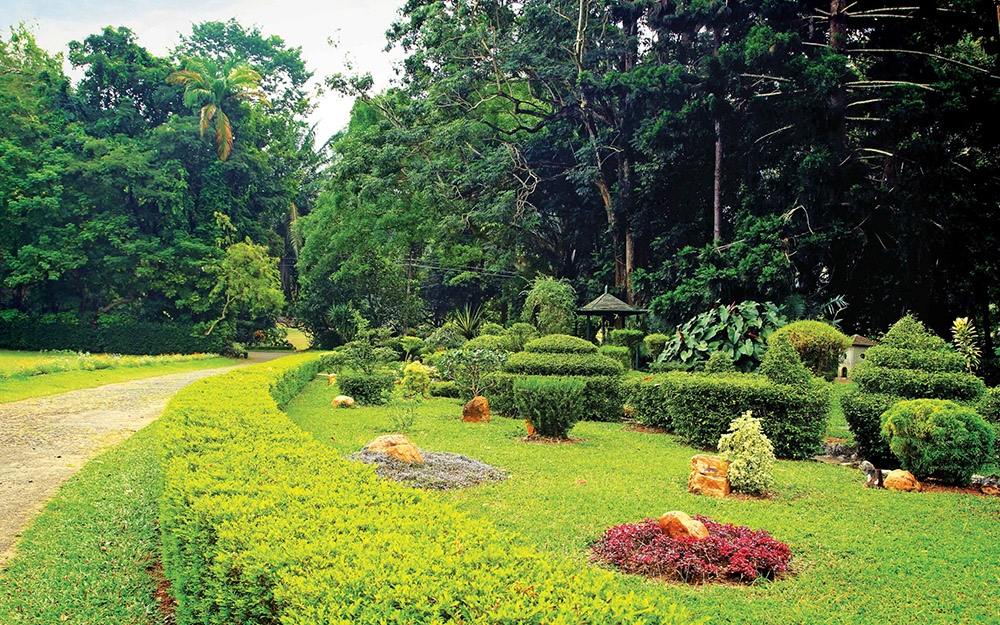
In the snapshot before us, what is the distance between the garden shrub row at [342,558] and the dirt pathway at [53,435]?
2.38 m

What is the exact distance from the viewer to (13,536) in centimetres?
500

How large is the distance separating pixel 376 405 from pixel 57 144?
26624 millimetres

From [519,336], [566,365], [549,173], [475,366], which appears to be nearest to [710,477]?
[566,365]

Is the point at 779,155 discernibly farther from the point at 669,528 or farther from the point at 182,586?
the point at 182,586

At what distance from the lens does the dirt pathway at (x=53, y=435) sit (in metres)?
5.96

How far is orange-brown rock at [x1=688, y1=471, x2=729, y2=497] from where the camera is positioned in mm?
6469

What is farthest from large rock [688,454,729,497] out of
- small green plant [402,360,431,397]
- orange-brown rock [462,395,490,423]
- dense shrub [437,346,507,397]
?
small green plant [402,360,431,397]

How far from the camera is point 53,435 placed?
945 cm

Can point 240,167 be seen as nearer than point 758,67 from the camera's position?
No

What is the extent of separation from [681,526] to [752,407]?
4501mm

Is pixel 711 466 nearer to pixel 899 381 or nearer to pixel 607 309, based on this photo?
pixel 899 381

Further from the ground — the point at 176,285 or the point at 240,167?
the point at 240,167

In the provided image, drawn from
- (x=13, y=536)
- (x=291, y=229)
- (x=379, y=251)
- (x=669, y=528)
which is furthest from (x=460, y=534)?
(x=291, y=229)

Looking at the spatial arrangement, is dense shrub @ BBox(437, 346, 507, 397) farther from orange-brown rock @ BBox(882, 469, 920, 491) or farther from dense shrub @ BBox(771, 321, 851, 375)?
orange-brown rock @ BBox(882, 469, 920, 491)
